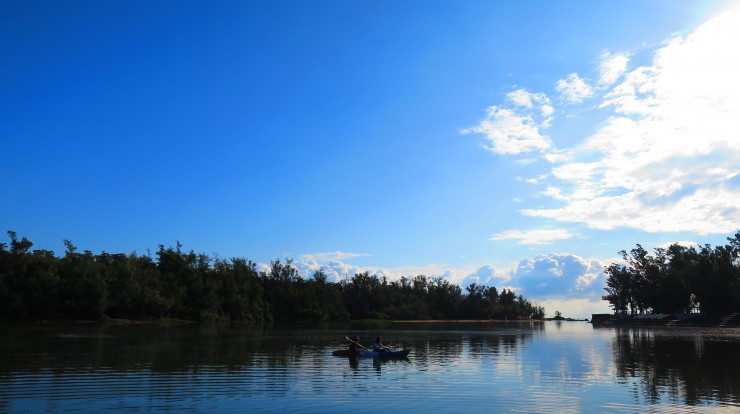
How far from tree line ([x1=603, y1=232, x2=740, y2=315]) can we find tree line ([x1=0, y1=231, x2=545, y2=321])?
209ft

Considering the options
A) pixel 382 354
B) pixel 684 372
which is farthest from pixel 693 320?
pixel 382 354

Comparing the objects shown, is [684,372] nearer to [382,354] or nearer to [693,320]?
[382,354]

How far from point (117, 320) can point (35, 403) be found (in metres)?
81.6

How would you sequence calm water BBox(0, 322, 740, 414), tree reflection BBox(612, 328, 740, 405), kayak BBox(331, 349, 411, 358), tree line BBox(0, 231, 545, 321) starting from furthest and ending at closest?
tree line BBox(0, 231, 545, 321), kayak BBox(331, 349, 411, 358), tree reflection BBox(612, 328, 740, 405), calm water BBox(0, 322, 740, 414)

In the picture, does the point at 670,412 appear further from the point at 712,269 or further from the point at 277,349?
the point at 712,269

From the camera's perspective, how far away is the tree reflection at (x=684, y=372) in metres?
21.1

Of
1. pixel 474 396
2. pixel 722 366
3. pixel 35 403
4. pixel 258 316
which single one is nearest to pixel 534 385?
pixel 474 396

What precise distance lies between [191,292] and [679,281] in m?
101

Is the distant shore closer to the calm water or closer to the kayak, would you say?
the calm water

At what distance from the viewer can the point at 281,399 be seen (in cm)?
1920

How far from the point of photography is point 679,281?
11075cm

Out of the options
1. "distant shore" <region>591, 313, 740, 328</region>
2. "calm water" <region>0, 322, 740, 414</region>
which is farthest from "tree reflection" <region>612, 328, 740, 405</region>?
"distant shore" <region>591, 313, 740, 328</region>

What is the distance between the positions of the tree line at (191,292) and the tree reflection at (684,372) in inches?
3111

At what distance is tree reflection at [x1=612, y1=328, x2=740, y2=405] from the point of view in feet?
69.3
